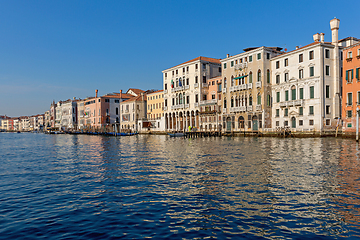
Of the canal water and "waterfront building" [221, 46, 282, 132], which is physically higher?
"waterfront building" [221, 46, 282, 132]

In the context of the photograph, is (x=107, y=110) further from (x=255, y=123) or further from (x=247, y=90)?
(x=255, y=123)

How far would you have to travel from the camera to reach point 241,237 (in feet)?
21.3

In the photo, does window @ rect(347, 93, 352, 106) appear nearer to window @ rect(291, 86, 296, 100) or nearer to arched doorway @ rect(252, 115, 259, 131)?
window @ rect(291, 86, 296, 100)

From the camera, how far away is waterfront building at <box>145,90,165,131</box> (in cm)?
7469

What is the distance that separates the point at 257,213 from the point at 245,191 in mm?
2415

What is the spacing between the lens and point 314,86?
43.4 meters

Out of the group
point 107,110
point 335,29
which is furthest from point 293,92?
point 107,110

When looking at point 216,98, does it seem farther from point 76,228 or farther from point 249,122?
point 76,228

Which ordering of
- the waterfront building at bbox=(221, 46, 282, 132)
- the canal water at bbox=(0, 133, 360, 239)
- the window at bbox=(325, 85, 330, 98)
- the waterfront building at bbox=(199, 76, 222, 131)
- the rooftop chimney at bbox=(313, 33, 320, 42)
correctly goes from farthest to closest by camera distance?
1. the waterfront building at bbox=(199, 76, 222, 131)
2. the waterfront building at bbox=(221, 46, 282, 132)
3. the rooftop chimney at bbox=(313, 33, 320, 42)
4. the window at bbox=(325, 85, 330, 98)
5. the canal water at bbox=(0, 133, 360, 239)

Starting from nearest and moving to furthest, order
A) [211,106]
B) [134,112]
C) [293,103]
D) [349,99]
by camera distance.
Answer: [349,99] → [293,103] → [211,106] → [134,112]

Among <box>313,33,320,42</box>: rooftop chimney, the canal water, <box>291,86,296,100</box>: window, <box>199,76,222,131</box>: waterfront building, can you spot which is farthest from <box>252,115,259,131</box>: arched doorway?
the canal water

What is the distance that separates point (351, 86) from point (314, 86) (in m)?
6.32

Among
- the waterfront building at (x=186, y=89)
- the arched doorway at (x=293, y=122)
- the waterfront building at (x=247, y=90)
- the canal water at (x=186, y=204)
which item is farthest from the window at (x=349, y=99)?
the waterfront building at (x=186, y=89)

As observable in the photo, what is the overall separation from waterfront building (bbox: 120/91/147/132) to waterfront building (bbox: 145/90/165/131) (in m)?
2.46
